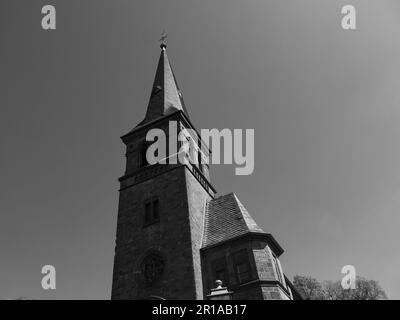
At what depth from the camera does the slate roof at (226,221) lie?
1939cm

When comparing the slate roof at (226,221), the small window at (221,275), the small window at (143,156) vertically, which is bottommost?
the small window at (221,275)

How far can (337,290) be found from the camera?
39.8 metres

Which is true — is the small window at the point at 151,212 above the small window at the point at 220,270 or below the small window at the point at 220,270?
above

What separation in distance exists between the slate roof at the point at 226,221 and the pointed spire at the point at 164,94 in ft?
24.6

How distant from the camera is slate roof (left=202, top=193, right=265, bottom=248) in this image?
63.6 feet

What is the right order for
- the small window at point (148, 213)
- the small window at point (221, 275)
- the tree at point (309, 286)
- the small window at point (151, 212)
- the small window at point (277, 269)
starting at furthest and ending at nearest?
the tree at point (309, 286), the small window at point (148, 213), the small window at point (151, 212), the small window at point (277, 269), the small window at point (221, 275)

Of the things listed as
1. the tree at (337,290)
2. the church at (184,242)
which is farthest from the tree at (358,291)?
the church at (184,242)

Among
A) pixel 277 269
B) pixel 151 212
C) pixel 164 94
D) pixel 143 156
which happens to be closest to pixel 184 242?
pixel 151 212

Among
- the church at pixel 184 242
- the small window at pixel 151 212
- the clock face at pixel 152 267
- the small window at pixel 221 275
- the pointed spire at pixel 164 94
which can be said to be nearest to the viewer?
the church at pixel 184 242

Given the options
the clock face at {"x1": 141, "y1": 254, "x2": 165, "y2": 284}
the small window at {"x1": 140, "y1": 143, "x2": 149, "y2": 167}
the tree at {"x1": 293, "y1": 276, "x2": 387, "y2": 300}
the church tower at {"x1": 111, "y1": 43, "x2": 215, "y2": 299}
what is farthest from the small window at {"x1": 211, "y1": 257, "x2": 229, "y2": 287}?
the tree at {"x1": 293, "y1": 276, "x2": 387, "y2": 300}

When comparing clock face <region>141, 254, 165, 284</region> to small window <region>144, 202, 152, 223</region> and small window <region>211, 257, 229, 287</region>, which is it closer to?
small window <region>144, 202, 152, 223</region>

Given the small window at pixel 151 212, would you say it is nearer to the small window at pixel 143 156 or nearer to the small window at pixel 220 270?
the small window at pixel 143 156
